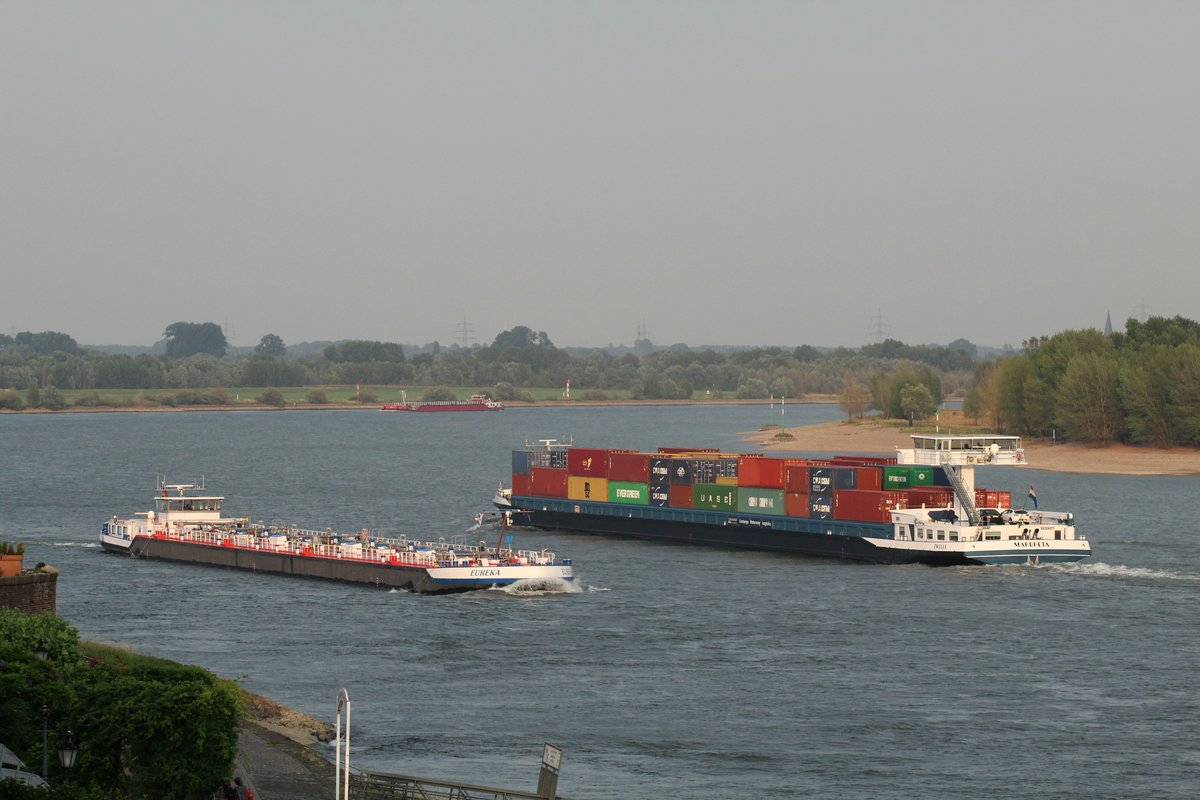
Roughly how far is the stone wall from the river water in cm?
585

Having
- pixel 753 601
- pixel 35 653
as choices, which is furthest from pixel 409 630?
pixel 35 653

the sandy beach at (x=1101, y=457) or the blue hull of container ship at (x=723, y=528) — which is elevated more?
the sandy beach at (x=1101, y=457)

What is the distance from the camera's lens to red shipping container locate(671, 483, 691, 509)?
9544 centimetres

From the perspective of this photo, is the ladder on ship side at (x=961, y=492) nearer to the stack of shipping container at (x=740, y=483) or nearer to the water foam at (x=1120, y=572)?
the stack of shipping container at (x=740, y=483)

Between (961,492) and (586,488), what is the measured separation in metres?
26.1

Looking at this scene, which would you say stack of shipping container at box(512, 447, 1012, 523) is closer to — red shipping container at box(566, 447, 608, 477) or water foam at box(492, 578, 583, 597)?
red shipping container at box(566, 447, 608, 477)

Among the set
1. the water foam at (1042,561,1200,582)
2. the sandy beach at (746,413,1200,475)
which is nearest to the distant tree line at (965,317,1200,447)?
the sandy beach at (746,413,1200,475)

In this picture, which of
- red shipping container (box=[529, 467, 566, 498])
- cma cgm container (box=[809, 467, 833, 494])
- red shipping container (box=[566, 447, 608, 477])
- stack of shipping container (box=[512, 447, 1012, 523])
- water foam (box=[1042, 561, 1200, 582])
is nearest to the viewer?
water foam (box=[1042, 561, 1200, 582])

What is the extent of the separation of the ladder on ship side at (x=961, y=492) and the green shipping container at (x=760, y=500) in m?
9.72

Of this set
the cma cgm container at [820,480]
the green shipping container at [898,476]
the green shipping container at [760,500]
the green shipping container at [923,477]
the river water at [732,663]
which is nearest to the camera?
the river water at [732,663]

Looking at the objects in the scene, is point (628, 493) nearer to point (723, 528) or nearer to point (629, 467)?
point (629, 467)

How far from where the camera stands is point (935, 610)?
68500 mm

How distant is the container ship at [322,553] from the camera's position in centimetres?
7381

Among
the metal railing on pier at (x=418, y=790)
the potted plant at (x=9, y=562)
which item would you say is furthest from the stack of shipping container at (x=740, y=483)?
the metal railing on pier at (x=418, y=790)
